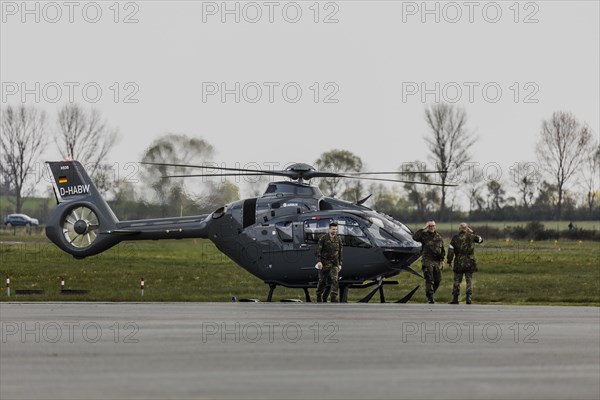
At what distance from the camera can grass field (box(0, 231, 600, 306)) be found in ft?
117

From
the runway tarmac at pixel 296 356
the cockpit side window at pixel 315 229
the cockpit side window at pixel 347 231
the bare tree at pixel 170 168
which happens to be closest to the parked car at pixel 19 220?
the bare tree at pixel 170 168

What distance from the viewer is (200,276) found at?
44.1 metres

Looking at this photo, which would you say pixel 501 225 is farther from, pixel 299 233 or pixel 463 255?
pixel 463 255

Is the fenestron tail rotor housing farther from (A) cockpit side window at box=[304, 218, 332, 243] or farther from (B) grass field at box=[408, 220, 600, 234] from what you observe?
(B) grass field at box=[408, 220, 600, 234]

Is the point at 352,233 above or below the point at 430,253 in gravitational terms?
above

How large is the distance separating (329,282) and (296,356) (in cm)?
1490

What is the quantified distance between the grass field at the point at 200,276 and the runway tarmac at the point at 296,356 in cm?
1372

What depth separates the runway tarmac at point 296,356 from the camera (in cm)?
1027

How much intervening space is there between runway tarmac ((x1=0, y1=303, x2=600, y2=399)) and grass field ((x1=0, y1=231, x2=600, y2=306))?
1372cm

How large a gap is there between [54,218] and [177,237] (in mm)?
4829

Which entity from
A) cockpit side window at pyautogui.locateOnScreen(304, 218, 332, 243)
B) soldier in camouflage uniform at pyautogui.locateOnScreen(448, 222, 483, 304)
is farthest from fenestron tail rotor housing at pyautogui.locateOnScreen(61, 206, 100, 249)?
soldier in camouflage uniform at pyautogui.locateOnScreen(448, 222, 483, 304)

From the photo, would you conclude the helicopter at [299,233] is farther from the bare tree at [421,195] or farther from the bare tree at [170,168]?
the bare tree at [421,195]

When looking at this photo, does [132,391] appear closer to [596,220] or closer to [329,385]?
[329,385]

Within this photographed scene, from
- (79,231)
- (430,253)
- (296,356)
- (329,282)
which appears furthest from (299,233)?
(296,356)
